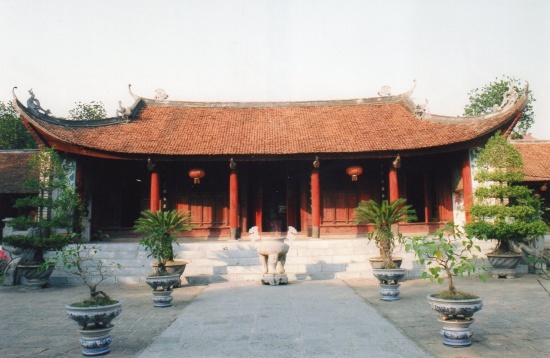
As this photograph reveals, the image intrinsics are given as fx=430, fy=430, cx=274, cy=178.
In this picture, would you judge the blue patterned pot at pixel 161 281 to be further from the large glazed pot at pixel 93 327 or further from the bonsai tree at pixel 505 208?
the bonsai tree at pixel 505 208

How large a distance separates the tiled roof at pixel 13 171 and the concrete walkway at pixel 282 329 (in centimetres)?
1175

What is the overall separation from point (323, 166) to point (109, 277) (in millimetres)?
8231

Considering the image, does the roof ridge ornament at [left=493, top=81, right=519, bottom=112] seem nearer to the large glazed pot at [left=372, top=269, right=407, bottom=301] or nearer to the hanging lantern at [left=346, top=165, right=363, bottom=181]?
the hanging lantern at [left=346, top=165, right=363, bottom=181]

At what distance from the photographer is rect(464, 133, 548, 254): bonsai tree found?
10195 millimetres

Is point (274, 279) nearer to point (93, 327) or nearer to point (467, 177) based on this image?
point (93, 327)

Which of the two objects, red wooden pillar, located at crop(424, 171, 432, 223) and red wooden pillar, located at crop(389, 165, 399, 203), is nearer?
red wooden pillar, located at crop(389, 165, 399, 203)

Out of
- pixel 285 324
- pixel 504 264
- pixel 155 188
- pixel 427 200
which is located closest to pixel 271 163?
pixel 155 188

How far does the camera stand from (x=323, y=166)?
15648 millimetres

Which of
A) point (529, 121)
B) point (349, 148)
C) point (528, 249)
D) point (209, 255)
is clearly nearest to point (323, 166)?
point (349, 148)

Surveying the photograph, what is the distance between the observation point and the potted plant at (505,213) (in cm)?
1020

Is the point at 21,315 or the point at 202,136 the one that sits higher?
the point at 202,136

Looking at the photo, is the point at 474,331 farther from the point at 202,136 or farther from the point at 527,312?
the point at 202,136

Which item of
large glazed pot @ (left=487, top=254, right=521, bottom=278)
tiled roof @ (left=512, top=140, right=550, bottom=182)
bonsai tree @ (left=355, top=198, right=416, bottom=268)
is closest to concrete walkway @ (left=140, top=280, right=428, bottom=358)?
bonsai tree @ (left=355, top=198, right=416, bottom=268)

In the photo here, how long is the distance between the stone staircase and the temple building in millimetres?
2288
